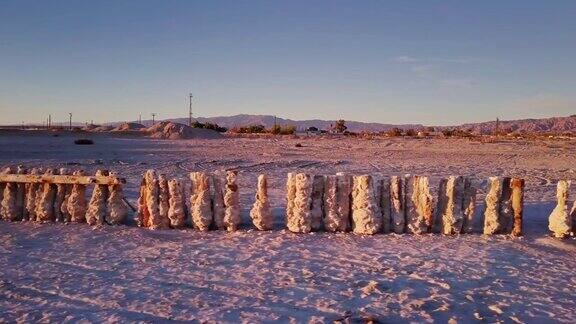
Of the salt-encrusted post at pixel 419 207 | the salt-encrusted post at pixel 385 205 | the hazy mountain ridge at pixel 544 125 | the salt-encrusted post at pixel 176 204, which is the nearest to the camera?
the salt-encrusted post at pixel 419 207

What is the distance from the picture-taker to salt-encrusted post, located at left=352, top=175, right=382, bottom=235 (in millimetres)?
8352

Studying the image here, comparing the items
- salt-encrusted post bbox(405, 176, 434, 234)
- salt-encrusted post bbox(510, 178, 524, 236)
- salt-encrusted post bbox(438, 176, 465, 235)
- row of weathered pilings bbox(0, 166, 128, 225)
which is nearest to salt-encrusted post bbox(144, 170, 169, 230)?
row of weathered pilings bbox(0, 166, 128, 225)

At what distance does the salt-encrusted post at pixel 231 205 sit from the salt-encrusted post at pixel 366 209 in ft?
6.56

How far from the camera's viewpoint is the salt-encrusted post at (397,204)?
27.7 feet

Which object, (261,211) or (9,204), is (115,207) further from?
(261,211)

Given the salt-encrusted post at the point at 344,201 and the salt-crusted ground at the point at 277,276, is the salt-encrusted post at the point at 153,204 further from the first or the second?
the salt-encrusted post at the point at 344,201

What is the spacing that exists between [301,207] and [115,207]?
339 cm

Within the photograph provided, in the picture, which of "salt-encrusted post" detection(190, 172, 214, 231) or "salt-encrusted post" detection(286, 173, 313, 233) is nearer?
"salt-encrusted post" detection(286, 173, 313, 233)

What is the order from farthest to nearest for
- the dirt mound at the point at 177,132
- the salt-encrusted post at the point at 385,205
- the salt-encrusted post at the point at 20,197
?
the dirt mound at the point at 177,132 → the salt-encrusted post at the point at 20,197 → the salt-encrusted post at the point at 385,205

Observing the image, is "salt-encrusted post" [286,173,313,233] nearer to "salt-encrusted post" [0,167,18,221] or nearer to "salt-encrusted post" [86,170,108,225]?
"salt-encrusted post" [86,170,108,225]

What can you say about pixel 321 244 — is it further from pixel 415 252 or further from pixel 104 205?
pixel 104 205

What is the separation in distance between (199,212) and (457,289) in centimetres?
448

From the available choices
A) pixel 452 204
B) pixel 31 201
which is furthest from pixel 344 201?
pixel 31 201

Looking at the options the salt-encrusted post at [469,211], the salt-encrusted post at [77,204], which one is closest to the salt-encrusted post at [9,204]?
the salt-encrusted post at [77,204]
